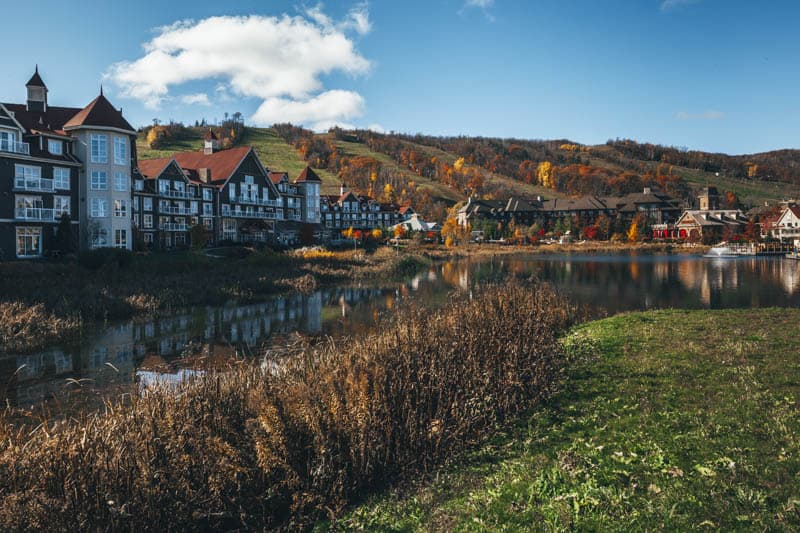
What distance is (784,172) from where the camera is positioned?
566 feet

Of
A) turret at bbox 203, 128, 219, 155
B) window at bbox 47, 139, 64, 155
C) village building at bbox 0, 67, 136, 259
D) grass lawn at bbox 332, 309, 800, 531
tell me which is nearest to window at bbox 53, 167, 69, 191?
village building at bbox 0, 67, 136, 259

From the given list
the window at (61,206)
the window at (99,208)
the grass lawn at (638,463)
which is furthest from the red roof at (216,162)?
the grass lawn at (638,463)

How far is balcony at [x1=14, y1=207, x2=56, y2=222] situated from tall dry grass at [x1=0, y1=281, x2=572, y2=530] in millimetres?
27735

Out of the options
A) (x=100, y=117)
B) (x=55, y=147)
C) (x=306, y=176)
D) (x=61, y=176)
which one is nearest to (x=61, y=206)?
(x=61, y=176)

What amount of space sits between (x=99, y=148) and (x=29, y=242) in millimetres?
7684

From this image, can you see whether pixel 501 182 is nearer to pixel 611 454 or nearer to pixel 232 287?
pixel 232 287

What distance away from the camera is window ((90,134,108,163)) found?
3409cm

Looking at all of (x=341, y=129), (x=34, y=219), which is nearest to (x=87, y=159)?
(x=34, y=219)

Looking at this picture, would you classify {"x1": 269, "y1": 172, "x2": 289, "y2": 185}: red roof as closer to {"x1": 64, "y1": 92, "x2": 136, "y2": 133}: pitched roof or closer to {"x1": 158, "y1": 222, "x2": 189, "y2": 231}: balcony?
{"x1": 158, "y1": 222, "x2": 189, "y2": 231}: balcony

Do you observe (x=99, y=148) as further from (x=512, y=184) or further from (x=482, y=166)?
(x=482, y=166)

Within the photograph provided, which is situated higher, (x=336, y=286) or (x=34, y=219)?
(x=34, y=219)

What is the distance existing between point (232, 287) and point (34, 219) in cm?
1411

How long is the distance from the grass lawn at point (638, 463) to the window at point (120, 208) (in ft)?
114

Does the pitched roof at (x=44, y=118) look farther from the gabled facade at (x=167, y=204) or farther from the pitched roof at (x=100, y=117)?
the gabled facade at (x=167, y=204)
